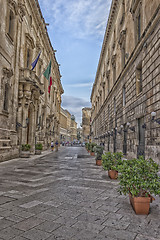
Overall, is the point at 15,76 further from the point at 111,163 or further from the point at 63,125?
the point at 63,125

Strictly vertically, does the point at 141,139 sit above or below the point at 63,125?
below

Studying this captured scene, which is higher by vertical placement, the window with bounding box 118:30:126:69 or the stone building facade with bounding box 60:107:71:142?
the window with bounding box 118:30:126:69

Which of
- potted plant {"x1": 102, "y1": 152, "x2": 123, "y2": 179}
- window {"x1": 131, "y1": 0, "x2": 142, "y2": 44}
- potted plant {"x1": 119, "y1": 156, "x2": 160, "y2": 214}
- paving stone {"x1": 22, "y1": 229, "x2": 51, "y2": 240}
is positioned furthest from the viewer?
window {"x1": 131, "y1": 0, "x2": 142, "y2": 44}

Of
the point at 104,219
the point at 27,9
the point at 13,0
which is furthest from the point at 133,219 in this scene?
the point at 27,9

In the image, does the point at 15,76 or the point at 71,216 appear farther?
the point at 15,76

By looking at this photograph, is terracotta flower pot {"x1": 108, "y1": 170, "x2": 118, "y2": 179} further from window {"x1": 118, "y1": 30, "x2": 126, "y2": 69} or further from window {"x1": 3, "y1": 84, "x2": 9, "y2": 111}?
window {"x1": 118, "y1": 30, "x2": 126, "y2": 69}

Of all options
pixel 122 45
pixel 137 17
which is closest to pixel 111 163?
pixel 137 17

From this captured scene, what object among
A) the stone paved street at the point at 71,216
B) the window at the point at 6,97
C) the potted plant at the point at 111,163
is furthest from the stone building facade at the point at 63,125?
the stone paved street at the point at 71,216

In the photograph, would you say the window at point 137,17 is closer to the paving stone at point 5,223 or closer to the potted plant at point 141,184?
the potted plant at point 141,184

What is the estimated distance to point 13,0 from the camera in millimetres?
13055

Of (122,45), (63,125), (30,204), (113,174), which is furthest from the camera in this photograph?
(63,125)

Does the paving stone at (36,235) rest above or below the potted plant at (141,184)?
below

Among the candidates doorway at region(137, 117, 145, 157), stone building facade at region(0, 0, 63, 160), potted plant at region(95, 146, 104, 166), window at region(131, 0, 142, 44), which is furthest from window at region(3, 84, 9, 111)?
window at region(131, 0, 142, 44)

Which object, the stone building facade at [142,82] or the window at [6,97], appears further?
the window at [6,97]
